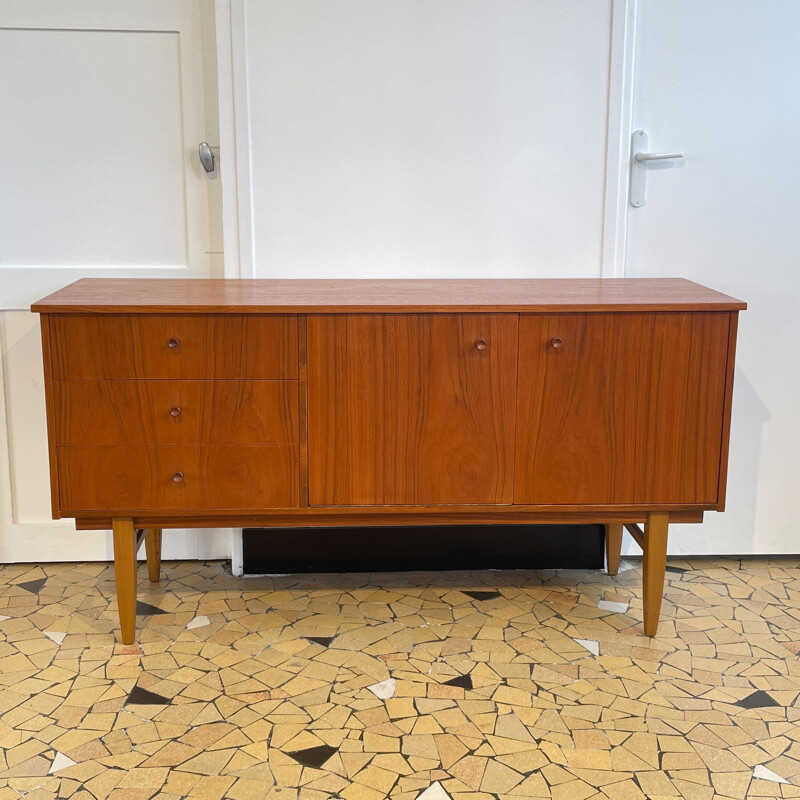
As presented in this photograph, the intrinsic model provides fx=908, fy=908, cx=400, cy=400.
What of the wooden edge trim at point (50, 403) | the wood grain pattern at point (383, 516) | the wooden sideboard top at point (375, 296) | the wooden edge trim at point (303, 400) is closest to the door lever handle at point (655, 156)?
the wooden sideboard top at point (375, 296)

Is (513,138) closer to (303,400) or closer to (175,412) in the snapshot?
(303,400)

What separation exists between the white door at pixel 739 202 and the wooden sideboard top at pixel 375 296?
0.21 meters

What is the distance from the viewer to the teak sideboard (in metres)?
2.06

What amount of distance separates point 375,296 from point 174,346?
1.60 ft

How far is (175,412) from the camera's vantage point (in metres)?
2.09

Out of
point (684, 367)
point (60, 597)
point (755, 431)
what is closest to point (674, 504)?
point (684, 367)

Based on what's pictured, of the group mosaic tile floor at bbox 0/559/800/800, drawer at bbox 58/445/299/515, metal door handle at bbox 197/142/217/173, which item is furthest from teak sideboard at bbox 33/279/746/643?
metal door handle at bbox 197/142/217/173

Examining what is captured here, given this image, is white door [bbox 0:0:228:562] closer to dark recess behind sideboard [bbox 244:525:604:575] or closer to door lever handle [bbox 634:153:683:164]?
dark recess behind sideboard [bbox 244:525:604:575]

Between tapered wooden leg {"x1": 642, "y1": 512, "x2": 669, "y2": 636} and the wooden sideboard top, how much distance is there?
1.75ft

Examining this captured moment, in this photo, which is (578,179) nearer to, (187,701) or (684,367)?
(684,367)

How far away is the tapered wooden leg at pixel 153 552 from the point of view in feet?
8.33

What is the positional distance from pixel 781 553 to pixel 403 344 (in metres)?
1.46

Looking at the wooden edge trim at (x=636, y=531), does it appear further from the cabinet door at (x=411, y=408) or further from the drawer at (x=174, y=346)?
the drawer at (x=174, y=346)

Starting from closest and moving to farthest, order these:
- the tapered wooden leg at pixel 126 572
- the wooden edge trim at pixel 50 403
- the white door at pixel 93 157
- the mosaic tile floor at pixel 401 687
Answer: the mosaic tile floor at pixel 401 687 < the wooden edge trim at pixel 50 403 < the tapered wooden leg at pixel 126 572 < the white door at pixel 93 157
